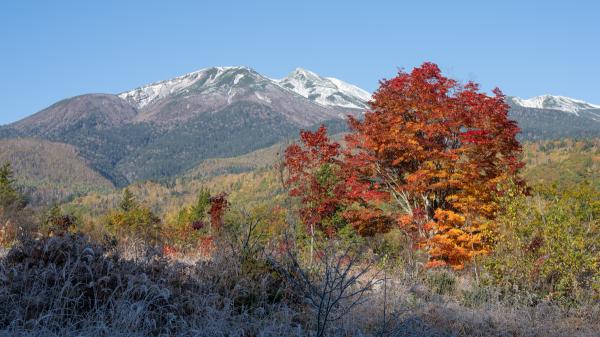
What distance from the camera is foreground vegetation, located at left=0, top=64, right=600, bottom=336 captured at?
15.8 feet

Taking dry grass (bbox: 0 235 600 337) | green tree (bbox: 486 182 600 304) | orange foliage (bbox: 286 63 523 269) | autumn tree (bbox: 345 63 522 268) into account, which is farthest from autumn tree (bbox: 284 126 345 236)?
dry grass (bbox: 0 235 600 337)

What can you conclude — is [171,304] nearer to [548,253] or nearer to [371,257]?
[371,257]

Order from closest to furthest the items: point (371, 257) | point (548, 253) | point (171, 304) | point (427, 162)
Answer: point (171, 304), point (371, 257), point (548, 253), point (427, 162)

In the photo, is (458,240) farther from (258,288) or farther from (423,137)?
(258,288)

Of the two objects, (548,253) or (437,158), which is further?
(437,158)

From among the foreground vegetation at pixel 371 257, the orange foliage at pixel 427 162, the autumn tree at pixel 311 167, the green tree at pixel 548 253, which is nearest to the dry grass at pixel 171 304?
the foreground vegetation at pixel 371 257

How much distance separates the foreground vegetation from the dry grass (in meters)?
0.02

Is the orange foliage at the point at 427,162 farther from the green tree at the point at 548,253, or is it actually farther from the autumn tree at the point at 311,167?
the green tree at the point at 548,253

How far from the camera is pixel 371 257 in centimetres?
694

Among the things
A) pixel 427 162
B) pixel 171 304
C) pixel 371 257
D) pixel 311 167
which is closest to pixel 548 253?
pixel 371 257

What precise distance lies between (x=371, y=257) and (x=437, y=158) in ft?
26.7

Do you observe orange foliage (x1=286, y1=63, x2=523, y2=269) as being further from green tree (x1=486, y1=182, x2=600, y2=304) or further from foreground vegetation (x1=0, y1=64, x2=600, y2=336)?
green tree (x1=486, y1=182, x2=600, y2=304)

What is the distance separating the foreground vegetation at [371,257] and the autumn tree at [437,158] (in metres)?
0.05

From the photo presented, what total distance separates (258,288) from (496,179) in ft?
29.5
